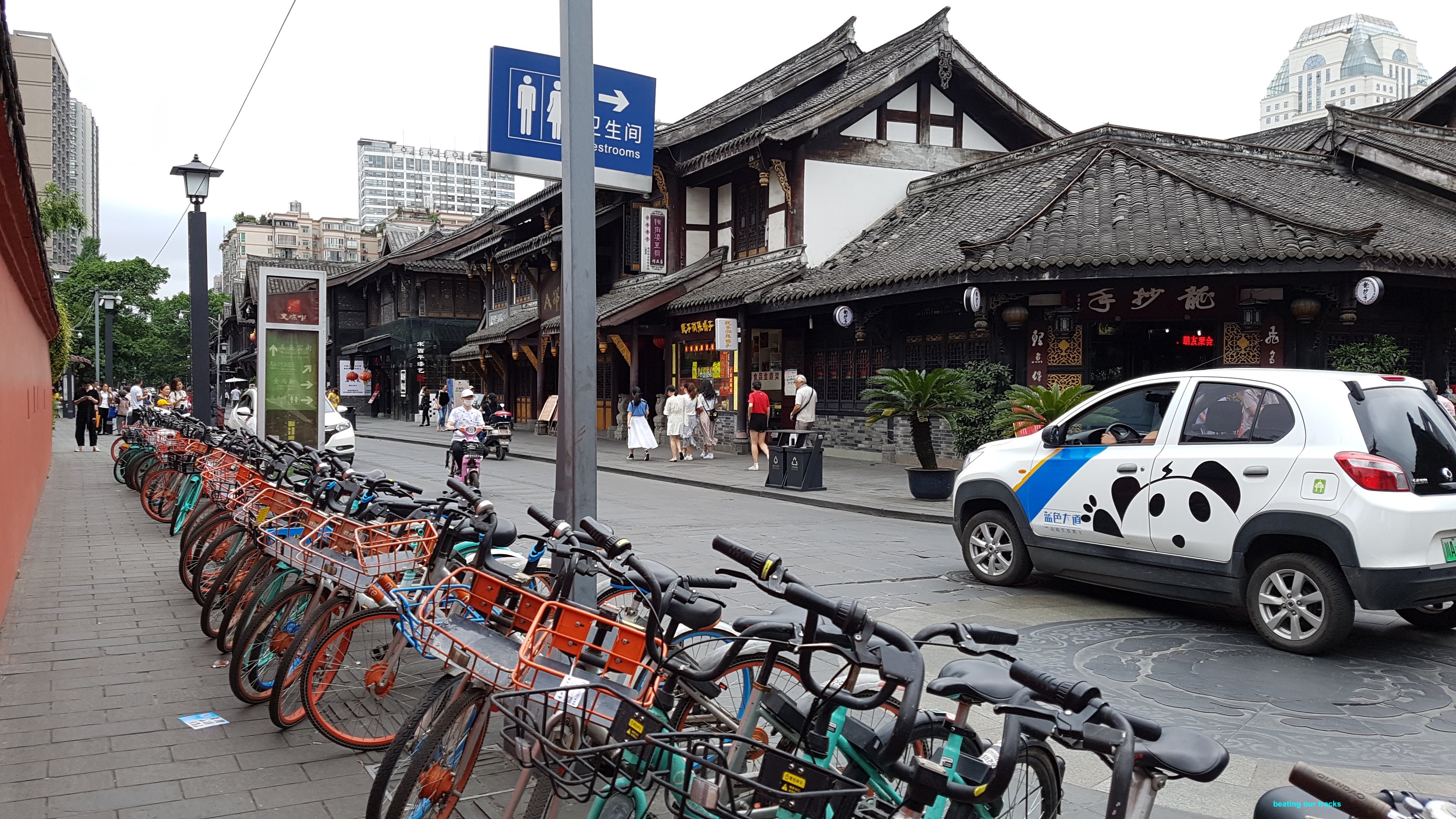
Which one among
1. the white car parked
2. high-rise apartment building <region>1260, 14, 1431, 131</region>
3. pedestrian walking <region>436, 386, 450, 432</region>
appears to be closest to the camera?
the white car parked

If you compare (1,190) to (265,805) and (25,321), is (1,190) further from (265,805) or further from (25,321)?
(25,321)

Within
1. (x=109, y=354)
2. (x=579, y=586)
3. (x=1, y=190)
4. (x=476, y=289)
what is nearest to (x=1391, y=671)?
(x=579, y=586)

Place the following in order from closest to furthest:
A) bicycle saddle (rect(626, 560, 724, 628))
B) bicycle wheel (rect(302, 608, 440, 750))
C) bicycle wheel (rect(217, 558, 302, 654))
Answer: bicycle saddle (rect(626, 560, 724, 628)) → bicycle wheel (rect(302, 608, 440, 750)) → bicycle wheel (rect(217, 558, 302, 654))

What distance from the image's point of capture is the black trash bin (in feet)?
50.8

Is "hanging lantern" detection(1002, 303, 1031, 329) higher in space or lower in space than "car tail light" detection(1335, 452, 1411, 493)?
higher

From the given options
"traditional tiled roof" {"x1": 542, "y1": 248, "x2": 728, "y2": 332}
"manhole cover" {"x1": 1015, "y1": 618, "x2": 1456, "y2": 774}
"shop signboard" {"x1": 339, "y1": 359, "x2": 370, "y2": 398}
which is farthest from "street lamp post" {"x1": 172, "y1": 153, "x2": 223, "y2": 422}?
"shop signboard" {"x1": 339, "y1": 359, "x2": 370, "y2": 398}

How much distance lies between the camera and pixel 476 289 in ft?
145

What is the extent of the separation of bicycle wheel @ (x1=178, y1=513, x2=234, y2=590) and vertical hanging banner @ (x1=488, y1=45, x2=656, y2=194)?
3.31 metres

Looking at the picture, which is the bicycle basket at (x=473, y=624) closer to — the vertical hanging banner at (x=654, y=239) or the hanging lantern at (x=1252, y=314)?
the hanging lantern at (x=1252, y=314)

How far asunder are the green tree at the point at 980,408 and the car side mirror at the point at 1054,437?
4861 mm

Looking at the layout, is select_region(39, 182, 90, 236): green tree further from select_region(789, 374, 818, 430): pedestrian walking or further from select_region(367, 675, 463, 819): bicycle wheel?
select_region(367, 675, 463, 819): bicycle wheel

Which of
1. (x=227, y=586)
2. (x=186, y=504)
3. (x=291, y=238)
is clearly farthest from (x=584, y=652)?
(x=291, y=238)

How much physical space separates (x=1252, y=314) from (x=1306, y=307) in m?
0.77

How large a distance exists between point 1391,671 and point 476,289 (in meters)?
41.5
